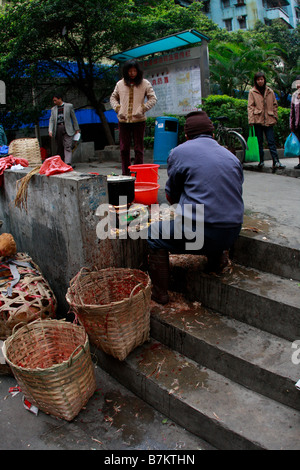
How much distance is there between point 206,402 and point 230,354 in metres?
0.41

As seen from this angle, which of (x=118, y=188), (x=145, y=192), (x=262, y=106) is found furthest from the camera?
(x=262, y=106)

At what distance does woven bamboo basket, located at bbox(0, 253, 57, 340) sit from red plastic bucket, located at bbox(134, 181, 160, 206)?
1527 mm

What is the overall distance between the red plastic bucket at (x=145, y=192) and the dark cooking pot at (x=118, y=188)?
666 mm

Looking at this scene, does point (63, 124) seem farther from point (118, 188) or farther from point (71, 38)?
point (118, 188)

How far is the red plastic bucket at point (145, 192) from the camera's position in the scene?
15.0 feet

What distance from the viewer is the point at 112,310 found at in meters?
2.82

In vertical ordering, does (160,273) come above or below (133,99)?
below

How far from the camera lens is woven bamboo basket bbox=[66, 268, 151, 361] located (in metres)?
2.87

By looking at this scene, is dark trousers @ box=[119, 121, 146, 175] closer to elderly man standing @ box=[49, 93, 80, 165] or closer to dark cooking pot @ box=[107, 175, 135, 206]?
dark cooking pot @ box=[107, 175, 135, 206]

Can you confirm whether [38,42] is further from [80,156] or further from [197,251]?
[197,251]

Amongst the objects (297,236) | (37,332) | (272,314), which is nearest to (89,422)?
(37,332)

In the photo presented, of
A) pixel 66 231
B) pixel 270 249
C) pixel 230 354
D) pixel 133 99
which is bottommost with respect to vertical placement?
pixel 230 354

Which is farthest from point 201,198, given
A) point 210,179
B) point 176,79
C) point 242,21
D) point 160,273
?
point 242,21

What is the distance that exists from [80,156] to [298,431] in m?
10.9
